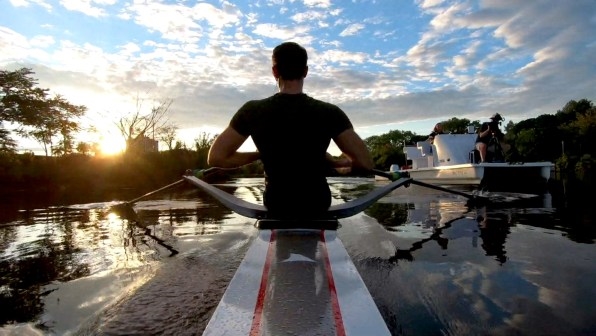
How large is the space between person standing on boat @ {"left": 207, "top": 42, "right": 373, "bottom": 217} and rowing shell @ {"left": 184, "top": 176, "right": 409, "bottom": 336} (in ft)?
1.12

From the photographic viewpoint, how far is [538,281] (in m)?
3.20

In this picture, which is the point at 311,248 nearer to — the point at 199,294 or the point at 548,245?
the point at 199,294

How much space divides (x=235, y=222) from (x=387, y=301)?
4.65 metres

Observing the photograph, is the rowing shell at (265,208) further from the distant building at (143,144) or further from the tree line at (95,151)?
the distant building at (143,144)

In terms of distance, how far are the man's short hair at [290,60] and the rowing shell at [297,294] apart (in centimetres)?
112

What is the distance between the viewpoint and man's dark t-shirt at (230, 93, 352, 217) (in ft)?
8.61

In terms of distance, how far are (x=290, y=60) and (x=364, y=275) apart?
2048mm

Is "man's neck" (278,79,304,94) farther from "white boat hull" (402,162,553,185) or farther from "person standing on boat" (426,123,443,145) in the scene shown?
"person standing on boat" (426,123,443,145)

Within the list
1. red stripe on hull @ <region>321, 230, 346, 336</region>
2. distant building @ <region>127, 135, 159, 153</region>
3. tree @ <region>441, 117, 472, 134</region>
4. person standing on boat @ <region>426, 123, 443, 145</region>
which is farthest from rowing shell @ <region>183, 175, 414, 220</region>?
tree @ <region>441, 117, 472, 134</region>

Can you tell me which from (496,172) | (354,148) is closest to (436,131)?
(496,172)

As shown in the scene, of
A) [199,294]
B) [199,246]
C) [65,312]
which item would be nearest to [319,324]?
[199,294]

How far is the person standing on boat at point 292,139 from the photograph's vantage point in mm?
2629

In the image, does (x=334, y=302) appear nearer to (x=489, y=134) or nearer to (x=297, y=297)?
(x=297, y=297)

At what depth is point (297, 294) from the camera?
1.69 metres
